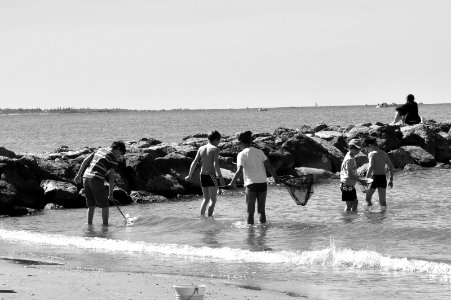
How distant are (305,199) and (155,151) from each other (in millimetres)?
8555

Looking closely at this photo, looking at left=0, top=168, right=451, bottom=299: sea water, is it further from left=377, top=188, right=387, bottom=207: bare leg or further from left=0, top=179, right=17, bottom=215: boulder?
→ left=0, top=179, right=17, bottom=215: boulder

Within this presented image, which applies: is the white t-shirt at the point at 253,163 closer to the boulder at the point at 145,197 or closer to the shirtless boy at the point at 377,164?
the shirtless boy at the point at 377,164

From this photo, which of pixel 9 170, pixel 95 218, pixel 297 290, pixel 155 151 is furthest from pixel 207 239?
pixel 155 151

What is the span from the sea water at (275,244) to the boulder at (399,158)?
8033mm

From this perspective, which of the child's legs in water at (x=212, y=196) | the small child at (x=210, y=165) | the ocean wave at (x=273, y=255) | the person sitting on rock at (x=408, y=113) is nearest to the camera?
the ocean wave at (x=273, y=255)

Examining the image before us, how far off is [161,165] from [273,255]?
10.5 meters

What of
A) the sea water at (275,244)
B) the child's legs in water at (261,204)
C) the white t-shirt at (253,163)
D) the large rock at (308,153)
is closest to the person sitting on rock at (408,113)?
the large rock at (308,153)

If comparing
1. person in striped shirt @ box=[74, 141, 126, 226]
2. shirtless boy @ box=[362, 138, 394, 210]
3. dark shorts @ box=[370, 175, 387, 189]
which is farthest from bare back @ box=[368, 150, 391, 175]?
person in striped shirt @ box=[74, 141, 126, 226]

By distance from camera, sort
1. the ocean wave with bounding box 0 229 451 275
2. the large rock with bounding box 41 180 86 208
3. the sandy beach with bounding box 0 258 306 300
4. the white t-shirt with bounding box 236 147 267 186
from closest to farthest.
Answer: the sandy beach with bounding box 0 258 306 300 < the ocean wave with bounding box 0 229 451 275 < the white t-shirt with bounding box 236 147 267 186 < the large rock with bounding box 41 180 86 208

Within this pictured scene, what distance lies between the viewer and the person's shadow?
50.8 ft

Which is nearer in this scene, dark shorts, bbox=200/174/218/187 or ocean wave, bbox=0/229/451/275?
ocean wave, bbox=0/229/451/275

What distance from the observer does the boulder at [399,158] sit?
103 ft

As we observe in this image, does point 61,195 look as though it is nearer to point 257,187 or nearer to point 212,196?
point 212,196

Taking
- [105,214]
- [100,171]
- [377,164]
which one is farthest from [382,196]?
[100,171]
